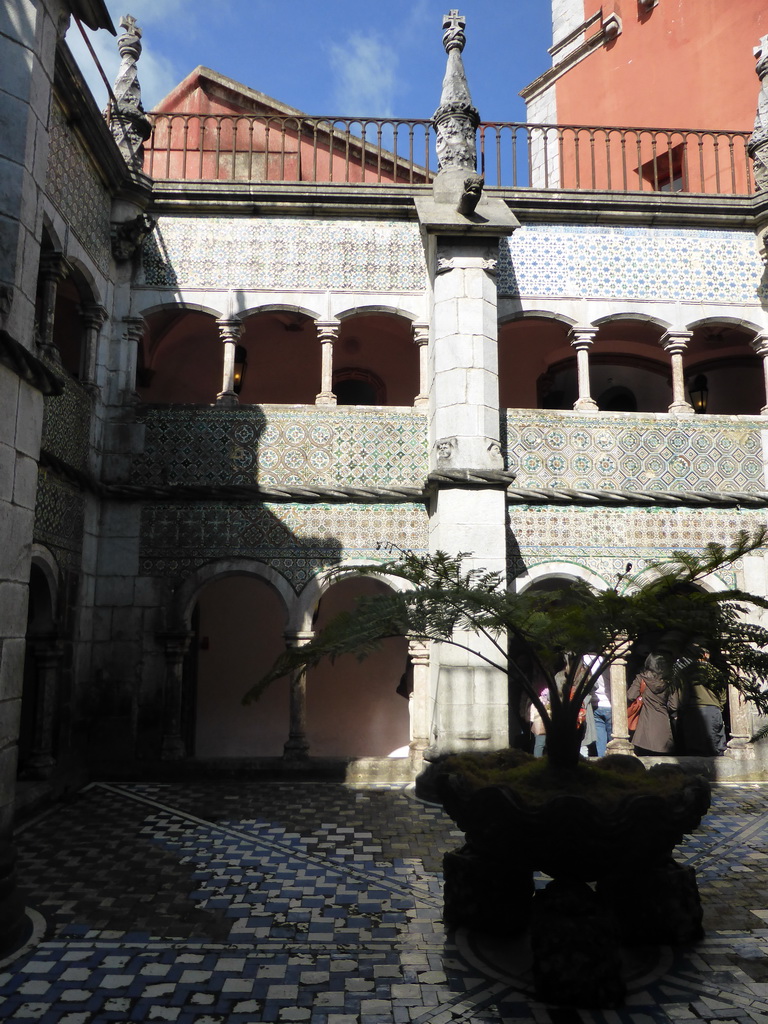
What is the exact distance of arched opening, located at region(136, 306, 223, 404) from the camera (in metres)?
10.6

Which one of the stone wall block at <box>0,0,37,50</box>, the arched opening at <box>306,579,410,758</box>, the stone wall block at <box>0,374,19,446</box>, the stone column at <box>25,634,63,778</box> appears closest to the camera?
the stone wall block at <box>0,374,19,446</box>

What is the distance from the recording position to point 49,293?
269 inches

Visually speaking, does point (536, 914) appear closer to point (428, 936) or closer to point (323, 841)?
point (428, 936)

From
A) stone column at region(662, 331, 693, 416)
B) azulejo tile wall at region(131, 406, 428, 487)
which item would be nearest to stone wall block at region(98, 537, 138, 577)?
azulejo tile wall at region(131, 406, 428, 487)

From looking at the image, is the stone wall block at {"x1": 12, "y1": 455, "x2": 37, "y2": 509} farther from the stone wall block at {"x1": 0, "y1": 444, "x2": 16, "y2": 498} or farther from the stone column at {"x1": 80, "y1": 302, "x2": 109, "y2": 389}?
the stone column at {"x1": 80, "y1": 302, "x2": 109, "y2": 389}

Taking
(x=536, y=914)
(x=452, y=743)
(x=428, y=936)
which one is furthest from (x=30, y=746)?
(x=536, y=914)

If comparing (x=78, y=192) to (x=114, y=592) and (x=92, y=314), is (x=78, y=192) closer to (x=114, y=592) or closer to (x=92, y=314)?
(x=92, y=314)

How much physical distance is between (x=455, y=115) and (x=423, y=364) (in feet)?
8.07

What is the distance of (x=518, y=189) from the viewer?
870 cm

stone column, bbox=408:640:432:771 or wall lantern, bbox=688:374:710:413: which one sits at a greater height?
wall lantern, bbox=688:374:710:413

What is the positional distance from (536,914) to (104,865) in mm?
3003

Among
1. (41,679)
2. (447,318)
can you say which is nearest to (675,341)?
(447,318)

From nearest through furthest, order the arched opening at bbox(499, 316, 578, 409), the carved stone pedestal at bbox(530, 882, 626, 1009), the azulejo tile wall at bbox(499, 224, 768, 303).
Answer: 1. the carved stone pedestal at bbox(530, 882, 626, 1009)
2. the azulejo tile wall at bbox(499, 224, 768, 303)
3. the arched opening at bbox(499, 316, 578, 409)

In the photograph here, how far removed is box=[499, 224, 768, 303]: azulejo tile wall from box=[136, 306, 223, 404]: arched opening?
14.2 feet
